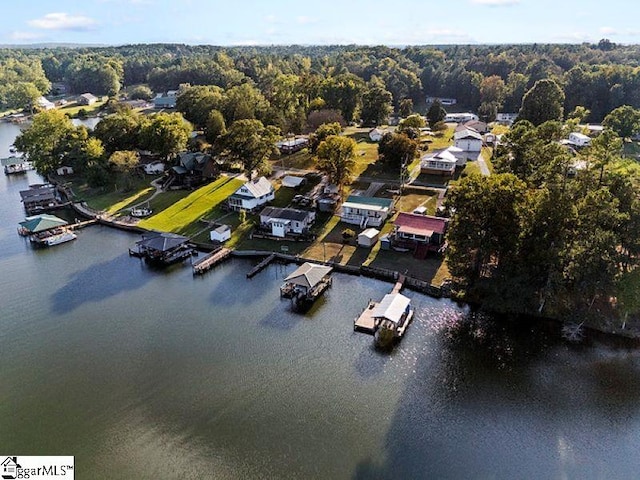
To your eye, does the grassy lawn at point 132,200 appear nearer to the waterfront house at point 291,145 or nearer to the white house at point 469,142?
the waterfront house at point 291,145

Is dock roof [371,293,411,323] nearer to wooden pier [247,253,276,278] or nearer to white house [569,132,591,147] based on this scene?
wooden pier [247,253,276,278]

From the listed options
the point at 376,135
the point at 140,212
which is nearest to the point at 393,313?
the point at 140,212

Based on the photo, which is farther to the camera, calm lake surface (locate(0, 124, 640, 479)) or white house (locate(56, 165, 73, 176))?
white house (locate(56, 165, 73, 176))

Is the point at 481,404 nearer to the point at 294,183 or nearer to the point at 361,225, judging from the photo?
the point at 361,225

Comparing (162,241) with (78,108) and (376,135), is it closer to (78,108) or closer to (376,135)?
(376,135)

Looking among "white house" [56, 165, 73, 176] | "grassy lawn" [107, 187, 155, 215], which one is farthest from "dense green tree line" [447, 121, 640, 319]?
"white house" [56, 165, 73, 176]

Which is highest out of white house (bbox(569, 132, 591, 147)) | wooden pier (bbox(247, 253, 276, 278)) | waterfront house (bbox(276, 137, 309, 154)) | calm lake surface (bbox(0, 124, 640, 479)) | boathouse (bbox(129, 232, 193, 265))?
white house (bbox(569, 132, 591, 147))
